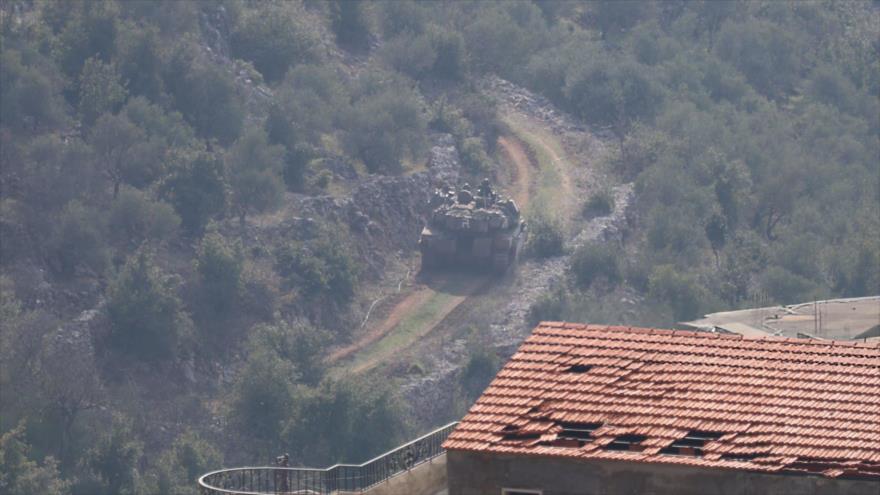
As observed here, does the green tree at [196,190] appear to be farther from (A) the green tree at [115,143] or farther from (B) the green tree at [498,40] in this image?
(B) the green tree at [498,40]

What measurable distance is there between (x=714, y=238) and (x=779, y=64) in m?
27.3

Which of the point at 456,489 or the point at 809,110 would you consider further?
the point at 809,110

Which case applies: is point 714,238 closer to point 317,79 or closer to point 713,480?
point 317,79

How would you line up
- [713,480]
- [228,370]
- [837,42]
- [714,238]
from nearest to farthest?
[713,480]
[228,370]
[714,238]
[837,42]

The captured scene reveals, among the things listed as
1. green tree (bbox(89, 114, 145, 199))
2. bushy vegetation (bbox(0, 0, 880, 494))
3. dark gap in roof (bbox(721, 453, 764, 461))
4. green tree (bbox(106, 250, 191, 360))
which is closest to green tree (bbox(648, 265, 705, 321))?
bushy vegetation (bbox(0, 0, 880, 494))

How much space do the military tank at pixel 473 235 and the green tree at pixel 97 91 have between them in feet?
42.0

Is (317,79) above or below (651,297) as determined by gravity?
above

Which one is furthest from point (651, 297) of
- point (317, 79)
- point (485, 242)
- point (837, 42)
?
point (837, 42)

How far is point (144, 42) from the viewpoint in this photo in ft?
296

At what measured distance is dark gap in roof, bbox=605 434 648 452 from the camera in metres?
24.4

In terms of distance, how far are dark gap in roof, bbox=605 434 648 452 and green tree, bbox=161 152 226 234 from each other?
199ft

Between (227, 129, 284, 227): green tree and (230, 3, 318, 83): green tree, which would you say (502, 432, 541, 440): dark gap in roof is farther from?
(230, 3, 318, 83): green tree

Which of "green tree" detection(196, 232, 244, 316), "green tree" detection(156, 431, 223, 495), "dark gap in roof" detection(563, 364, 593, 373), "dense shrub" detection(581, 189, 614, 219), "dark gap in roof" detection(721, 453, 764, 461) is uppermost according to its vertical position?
"dense shrub" detection(581, 189, 614, 219)

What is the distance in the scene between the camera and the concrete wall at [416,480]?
28141 millimetres
